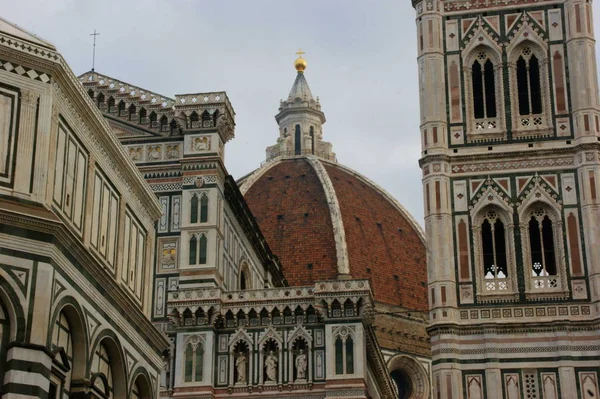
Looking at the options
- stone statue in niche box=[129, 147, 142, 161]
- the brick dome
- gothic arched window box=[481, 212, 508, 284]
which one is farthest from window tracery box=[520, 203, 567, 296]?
the brick dome

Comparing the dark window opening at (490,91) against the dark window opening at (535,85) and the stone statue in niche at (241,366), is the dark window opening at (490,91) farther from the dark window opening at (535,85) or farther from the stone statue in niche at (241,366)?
the stone statue in niche at (241,366)

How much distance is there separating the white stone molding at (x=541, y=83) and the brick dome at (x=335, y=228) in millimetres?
35983

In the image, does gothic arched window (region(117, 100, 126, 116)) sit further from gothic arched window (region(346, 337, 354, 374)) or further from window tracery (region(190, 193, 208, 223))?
gothic arched window (region(346, 337, 354, 374))

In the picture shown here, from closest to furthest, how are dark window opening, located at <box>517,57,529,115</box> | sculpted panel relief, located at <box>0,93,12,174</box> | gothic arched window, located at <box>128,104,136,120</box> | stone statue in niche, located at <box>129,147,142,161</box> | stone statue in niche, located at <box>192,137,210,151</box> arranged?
1. sculpted panel relief, located at <box>0,93,12,174</box>
2. stone statue in niche, located at <box>192,137,210,151</box>
3. stone statue in niche, located at <box>129,147,142,161</box>
4. dark window opening, located at <box>517,57,529,115</box>
5. gothic arched window, located at <box>128,104,136,120</box>

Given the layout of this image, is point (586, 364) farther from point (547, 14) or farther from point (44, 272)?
point (44, 272)

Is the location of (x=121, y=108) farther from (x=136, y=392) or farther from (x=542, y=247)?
(x=136, y=392)

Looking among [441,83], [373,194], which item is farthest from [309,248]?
[441,83]

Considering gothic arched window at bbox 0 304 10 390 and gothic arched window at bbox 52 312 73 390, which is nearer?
gothic arched window at bbox 0 304 10 390

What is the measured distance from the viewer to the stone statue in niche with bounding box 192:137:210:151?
37.2m

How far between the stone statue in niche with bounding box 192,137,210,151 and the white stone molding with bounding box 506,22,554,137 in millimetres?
9134

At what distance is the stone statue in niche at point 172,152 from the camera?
37.4 m

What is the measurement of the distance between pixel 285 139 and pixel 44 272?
72906mm

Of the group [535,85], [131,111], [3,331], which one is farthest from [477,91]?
[3,331]

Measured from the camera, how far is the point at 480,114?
37719mm
